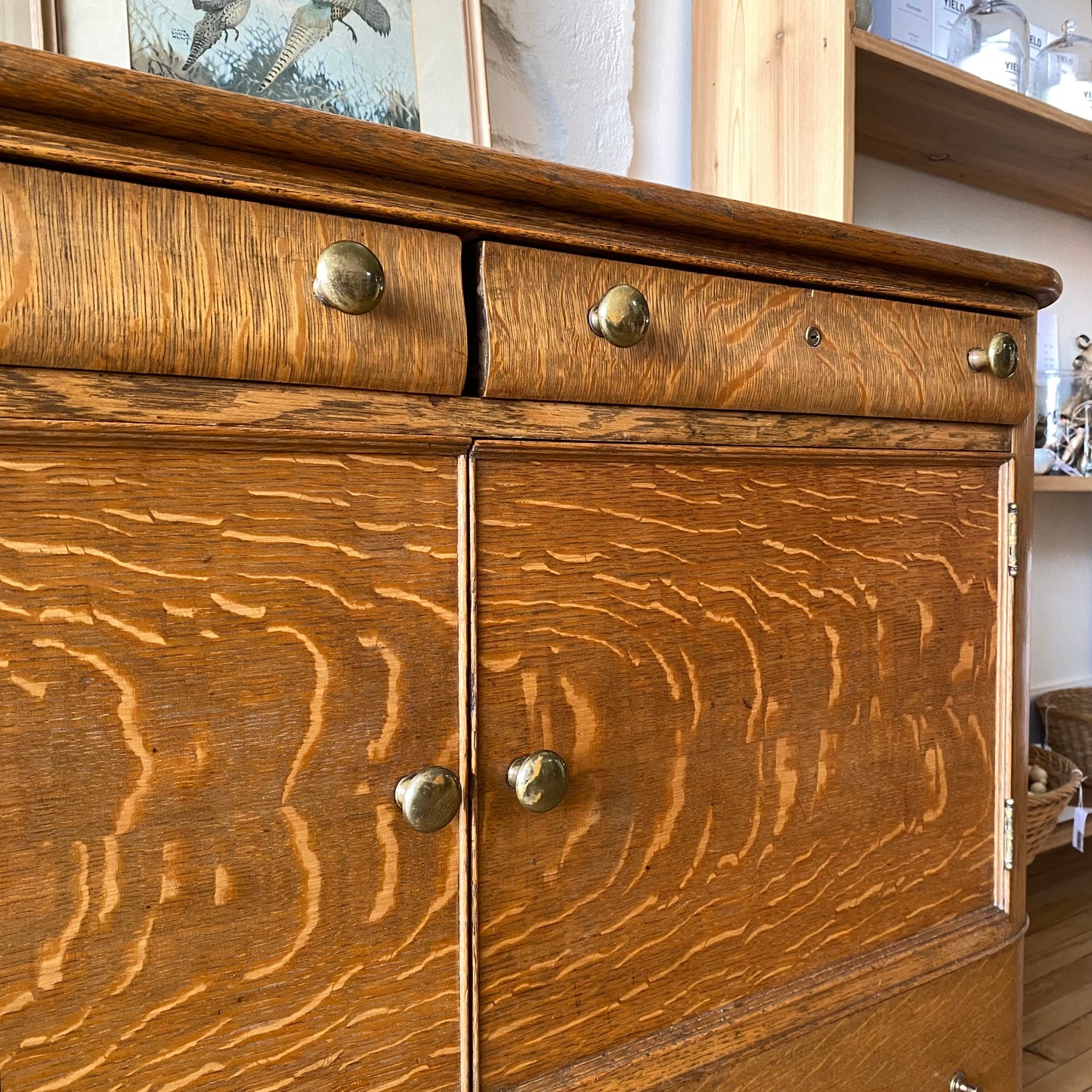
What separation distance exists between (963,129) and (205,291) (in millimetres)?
1280

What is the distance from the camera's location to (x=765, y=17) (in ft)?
3.75

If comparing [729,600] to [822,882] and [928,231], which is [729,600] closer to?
[822,882]

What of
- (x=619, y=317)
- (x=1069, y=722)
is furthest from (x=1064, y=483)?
(x=619, y=317)

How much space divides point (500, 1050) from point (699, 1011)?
0.53 ft

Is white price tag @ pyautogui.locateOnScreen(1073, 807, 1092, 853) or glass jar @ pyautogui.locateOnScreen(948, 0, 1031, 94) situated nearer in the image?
glass jar @ pyautogui.locateOnScreen(948, 0, 1031, 94)

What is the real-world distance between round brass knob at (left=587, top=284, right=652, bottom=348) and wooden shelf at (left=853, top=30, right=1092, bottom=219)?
0.71 metres

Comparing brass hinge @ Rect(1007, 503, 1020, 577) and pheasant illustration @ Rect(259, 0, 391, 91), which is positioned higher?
pheasant illustration @ Rect(259, 0, 391, 91)

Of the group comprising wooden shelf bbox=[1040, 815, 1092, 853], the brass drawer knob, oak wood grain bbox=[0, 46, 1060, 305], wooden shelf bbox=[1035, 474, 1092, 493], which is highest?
oak wood grain bbox=[0, 46, 1060, 305]

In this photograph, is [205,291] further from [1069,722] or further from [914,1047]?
[1069,722]

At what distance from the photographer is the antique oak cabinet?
45cm

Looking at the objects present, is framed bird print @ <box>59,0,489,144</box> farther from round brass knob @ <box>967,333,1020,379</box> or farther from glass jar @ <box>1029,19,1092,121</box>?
glass jar @ <box>1029,19,1092,121</box>

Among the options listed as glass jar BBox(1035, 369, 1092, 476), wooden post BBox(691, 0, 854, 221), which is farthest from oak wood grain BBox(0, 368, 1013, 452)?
glass jar BBox(1035, 369, 1092, 476)

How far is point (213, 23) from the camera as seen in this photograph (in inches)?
34.3

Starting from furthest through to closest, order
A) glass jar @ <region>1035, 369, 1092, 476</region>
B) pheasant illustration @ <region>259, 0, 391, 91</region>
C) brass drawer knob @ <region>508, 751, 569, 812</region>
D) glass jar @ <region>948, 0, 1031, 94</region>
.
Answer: glass jar @ <region>1035, 369, 1092, 476</region> → glass jar @ <region>948, 0, 1031, 94</region> → pheasant illustration @ <region>259, 0, 391, 91</region> → brass drawer knob @ <region>508, 751, 569, 812</region>
